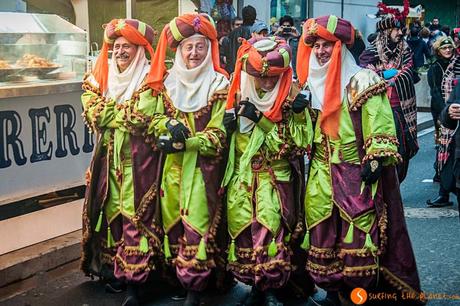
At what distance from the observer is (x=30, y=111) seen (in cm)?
616

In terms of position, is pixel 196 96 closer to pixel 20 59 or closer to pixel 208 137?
pixel 208 137

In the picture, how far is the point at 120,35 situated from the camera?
5.25 metres

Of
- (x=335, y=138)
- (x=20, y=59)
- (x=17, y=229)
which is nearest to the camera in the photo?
(x=335, y=138)

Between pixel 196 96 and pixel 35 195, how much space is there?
6.34 ft

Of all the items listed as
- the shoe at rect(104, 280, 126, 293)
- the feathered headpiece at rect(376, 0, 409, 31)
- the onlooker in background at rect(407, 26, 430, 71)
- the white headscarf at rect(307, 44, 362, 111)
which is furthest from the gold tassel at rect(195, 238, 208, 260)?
the onlooker in background at rect(407, 26, 430, 71)

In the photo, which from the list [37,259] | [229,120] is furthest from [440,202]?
[37,259]

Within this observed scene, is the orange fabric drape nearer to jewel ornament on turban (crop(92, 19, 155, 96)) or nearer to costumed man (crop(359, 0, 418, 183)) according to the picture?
jewel ornament on turban (crop(92, 19, 155, 96))

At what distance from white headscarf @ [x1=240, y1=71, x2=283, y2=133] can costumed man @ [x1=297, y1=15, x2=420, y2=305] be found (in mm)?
282

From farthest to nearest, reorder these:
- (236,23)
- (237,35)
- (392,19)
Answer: (236,23)
(237,35)
(392,19)

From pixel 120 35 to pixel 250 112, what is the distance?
111cm

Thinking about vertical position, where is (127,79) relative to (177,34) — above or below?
below

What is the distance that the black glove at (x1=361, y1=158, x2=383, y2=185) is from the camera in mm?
4613

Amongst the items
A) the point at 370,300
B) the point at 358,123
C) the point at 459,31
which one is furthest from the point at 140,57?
the point at 459,31

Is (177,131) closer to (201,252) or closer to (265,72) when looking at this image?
(265,72)
